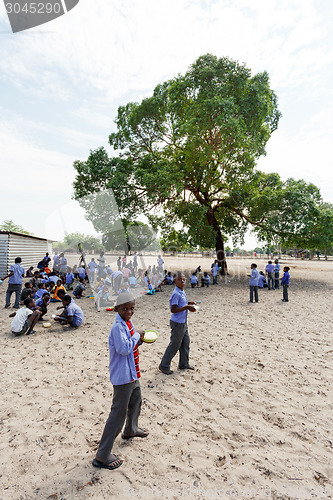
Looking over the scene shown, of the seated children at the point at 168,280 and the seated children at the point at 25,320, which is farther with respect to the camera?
the seated children at the point at 168,280

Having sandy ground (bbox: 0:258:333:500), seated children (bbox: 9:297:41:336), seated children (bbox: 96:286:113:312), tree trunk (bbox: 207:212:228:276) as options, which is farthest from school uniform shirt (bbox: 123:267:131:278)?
sandy ground (bbox: 0:258:333:500)

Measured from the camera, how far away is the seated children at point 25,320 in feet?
24.3

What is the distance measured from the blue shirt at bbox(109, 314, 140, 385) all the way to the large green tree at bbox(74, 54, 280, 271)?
14.6m

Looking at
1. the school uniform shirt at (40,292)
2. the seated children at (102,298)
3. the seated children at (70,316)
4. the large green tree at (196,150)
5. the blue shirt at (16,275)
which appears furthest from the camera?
the large green tree at (196,150)

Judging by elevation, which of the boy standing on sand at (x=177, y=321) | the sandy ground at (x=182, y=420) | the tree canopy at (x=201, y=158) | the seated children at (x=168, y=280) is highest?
the tree canopy at (x=201, y=158)

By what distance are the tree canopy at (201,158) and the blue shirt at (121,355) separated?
14489 millimetres

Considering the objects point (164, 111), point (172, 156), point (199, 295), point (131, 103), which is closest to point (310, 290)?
point (199, 295)

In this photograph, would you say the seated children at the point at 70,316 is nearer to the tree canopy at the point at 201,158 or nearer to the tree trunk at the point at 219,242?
the tree canopy at the point at 201,158

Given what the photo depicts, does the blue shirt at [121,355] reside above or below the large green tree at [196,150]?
below

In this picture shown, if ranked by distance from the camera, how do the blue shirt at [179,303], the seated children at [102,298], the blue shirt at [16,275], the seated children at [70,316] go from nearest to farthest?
the blue shirt at [179,303] → the seated children at [70,316] → the blue shirt at [16,275] → the seated children at [102,298]

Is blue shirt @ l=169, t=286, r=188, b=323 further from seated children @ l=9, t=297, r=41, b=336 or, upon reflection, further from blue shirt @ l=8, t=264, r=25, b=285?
blue shirt @ l=8, t=264, r=25, b=285

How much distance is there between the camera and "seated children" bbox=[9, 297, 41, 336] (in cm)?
740

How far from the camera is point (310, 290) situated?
56.1 ft

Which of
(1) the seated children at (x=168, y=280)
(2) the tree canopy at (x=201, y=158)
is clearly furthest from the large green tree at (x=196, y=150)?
(1) the seated children at (x=168, y=280)
